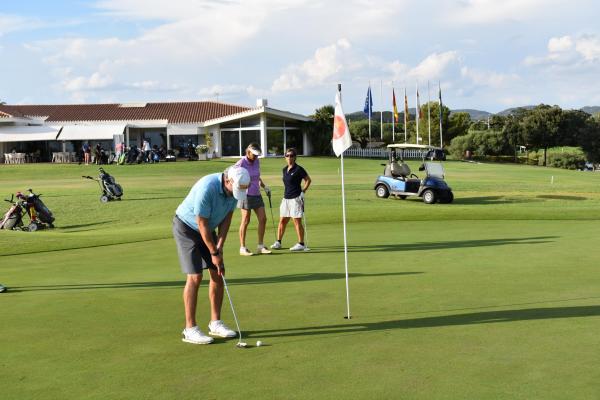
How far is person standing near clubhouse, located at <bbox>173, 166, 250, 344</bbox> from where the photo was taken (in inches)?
247

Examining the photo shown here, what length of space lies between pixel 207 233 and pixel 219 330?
965 mm

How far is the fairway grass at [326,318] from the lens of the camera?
504 centimetres

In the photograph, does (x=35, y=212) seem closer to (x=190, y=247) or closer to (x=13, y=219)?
(x=13, y=219)

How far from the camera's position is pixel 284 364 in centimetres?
555

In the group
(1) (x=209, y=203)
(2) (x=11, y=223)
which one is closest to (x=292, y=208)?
(1) (x=209, y=203)

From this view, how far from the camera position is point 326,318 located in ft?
23.4

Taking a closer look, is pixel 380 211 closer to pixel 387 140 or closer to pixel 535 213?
pixel 535 213

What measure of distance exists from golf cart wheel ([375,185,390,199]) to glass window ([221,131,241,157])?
37339mm

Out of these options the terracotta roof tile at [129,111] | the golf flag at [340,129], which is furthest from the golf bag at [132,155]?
the golf flag at [340,129]

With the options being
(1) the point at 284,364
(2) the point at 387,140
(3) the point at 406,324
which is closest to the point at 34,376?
(1) the point at 284,364

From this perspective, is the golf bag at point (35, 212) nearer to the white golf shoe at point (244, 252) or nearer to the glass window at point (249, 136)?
the white golf shoe at point (244, 252)

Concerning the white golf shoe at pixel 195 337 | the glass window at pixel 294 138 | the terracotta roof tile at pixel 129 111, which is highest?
the terracotta roof tile at pixel 129 111

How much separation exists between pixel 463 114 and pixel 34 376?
9571 cm

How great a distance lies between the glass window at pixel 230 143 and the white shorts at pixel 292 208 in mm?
50996
